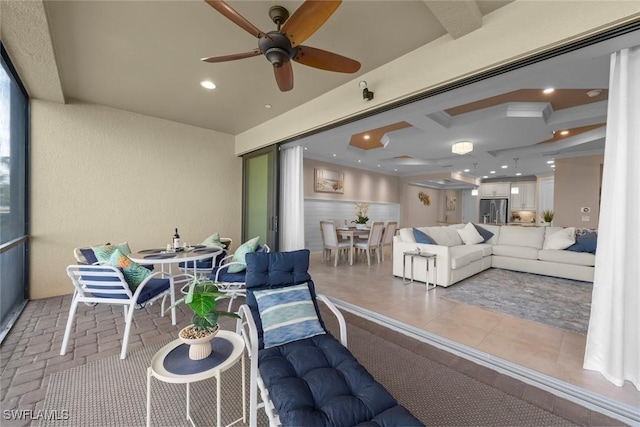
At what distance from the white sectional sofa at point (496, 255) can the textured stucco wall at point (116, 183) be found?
3.70 meters

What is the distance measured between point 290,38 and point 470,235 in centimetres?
542

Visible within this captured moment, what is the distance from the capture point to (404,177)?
10102mm

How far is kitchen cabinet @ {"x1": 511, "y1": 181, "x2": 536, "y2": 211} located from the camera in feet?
31.3

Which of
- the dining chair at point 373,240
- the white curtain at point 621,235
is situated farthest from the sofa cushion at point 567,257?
the white curtain at point 621,235

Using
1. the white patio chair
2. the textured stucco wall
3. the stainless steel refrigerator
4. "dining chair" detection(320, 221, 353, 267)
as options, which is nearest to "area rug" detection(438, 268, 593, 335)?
"dining chair" detection(320, 221, 353, 267)

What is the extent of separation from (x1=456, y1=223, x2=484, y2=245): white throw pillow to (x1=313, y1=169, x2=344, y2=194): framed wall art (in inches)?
138

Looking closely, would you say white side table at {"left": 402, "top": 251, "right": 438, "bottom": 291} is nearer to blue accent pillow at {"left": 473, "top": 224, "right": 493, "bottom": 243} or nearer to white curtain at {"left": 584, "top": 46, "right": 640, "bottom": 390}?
white curtain at {"left": 584, "top": 46, "right": 640, "bottom": 390}

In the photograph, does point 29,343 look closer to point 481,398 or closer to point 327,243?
point 481,398

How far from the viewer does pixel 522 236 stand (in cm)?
531

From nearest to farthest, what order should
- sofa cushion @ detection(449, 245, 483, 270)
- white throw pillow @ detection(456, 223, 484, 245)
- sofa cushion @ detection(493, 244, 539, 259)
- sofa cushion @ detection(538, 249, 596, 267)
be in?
sofa cushion @ detection(449, 245, 483, 270) < sofa cushion @ detection(538, 249, 596, 267) < sofa cushion @ detection(493, 244, 539, 259) < white throw pillow @ detection(456, 223, 484, 245)

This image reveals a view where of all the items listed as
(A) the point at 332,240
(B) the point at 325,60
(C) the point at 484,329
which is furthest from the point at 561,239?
(B) the point at 325,60

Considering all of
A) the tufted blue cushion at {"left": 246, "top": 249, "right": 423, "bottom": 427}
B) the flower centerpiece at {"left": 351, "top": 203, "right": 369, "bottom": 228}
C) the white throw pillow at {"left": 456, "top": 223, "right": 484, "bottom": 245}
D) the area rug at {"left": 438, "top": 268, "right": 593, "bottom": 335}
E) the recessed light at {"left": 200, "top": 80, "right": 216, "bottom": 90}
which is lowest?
the area rug at {"left": 438, "top": 268, "right": 593, "bottom": 335}

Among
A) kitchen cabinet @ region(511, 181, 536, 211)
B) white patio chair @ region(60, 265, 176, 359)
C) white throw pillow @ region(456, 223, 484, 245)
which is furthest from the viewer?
kitchen cabinet @ region(511, 181, 536, 211)

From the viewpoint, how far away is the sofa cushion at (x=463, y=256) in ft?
13.1
